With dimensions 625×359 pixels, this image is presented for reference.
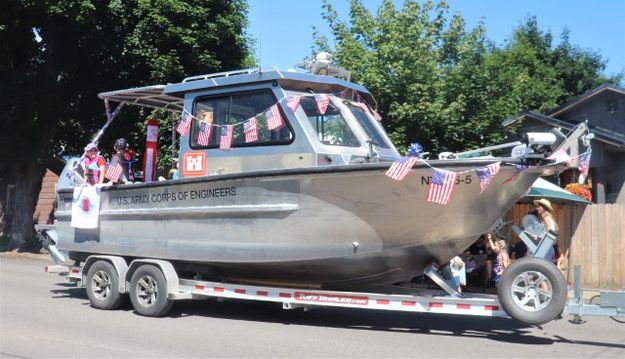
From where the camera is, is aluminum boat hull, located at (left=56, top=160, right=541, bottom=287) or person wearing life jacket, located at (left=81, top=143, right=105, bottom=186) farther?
person wearing life jacket, located at (left=81, top=143, right=105, bottom=186)

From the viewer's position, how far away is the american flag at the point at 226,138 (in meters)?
8.88

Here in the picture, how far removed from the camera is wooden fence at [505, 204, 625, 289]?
549 inches

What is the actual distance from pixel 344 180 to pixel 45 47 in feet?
51.5

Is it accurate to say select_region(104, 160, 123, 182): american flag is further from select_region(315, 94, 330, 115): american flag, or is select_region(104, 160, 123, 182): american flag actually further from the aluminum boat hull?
select_region(315, 94, 330, 115): american flag

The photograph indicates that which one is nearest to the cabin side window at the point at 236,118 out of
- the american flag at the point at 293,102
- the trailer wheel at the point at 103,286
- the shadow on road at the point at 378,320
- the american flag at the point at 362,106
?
the american flag at the point at 293,102

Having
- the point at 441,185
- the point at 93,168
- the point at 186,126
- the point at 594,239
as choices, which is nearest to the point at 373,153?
the point at 441,185

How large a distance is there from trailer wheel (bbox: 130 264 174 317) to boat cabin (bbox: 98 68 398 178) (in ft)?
4.82

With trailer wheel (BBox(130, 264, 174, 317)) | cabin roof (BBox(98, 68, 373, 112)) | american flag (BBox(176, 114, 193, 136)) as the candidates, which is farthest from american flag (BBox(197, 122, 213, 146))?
trailer wheel (BBox(130, 264, 174, 317))

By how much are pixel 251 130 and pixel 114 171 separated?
280 centimetres

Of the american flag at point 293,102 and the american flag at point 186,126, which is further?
the american flag at point 186,126

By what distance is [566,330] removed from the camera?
28.6 ft

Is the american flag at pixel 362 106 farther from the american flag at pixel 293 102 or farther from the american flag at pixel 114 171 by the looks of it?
the american flag at pixel 114 171

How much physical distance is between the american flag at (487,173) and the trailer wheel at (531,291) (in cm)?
97

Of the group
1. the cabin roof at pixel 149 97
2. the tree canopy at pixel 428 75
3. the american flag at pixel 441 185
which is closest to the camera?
the american flag at pixel 441 185
